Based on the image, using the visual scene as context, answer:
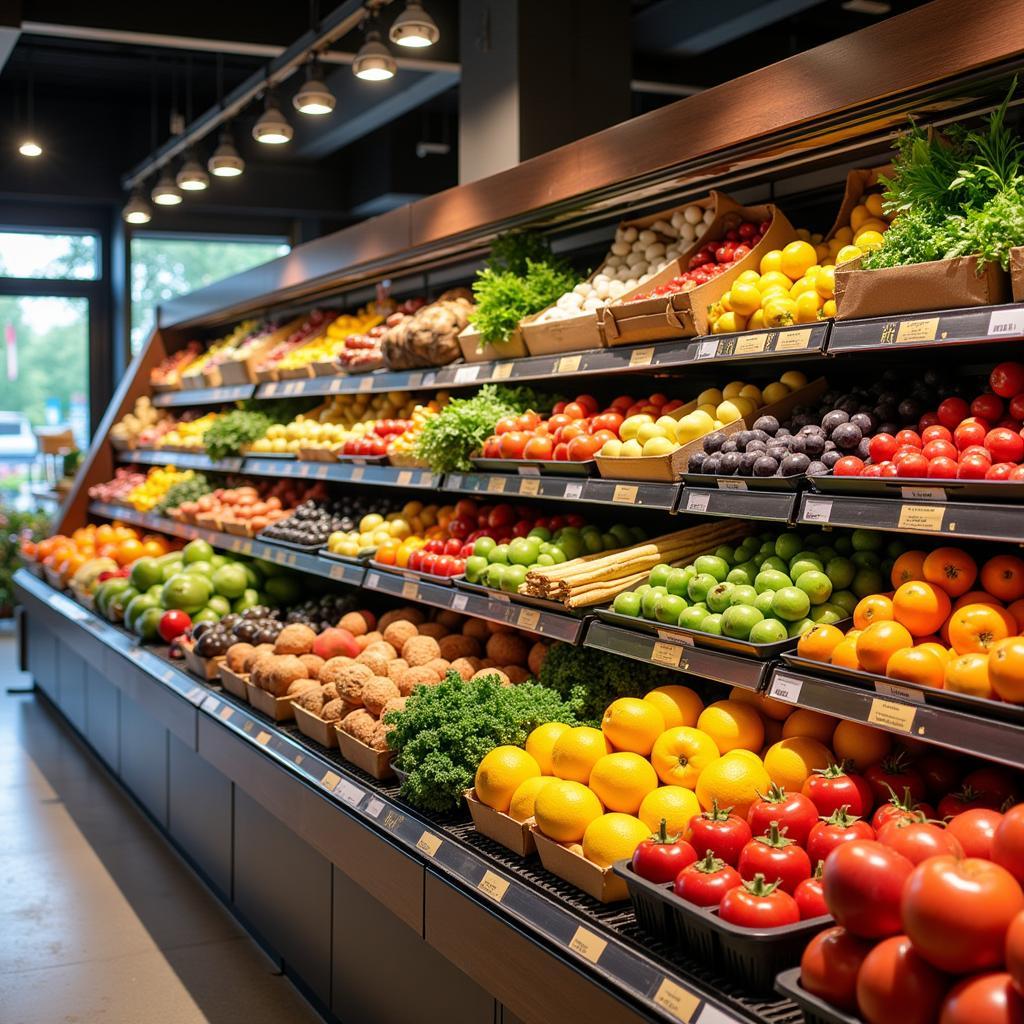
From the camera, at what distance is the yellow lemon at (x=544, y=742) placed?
3.07 metres

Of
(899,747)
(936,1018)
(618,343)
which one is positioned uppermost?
(618,343)

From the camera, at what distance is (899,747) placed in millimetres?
2725

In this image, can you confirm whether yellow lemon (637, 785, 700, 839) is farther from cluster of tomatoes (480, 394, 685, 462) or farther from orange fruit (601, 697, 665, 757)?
cluster of tomatoes (480, 394, 685, 462)

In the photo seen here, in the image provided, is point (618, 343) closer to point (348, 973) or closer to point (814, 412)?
point (814, 412)

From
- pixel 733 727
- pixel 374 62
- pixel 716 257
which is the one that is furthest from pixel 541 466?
pixel 374 62

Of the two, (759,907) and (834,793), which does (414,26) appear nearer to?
(834,793)

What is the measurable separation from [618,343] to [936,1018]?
2.21m

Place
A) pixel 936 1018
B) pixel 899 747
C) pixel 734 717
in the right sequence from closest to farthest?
pixel 936 1018, pixel 899 747, pixel 734 717

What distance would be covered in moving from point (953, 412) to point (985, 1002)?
1395mm

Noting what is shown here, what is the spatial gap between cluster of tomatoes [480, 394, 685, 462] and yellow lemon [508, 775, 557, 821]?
3.61 ft

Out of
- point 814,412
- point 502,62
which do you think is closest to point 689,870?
point 814,412

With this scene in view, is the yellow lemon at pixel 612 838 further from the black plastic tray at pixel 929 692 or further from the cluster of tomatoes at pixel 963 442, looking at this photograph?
the cluster of tomatoes at pixel 963 442

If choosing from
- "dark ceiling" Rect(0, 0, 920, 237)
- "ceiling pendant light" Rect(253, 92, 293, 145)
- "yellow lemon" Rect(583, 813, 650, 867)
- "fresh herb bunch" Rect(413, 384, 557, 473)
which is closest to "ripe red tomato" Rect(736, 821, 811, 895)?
"yellow lemon" Rect(583, 813, 650, 867)

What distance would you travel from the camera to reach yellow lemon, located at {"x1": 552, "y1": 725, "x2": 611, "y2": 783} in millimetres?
2904
